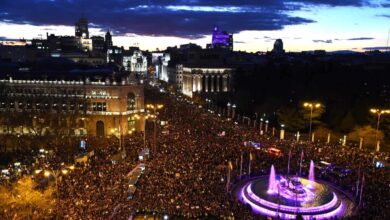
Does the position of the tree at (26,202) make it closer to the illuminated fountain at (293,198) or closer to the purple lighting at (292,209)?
the illuminated fountain at (293,198)

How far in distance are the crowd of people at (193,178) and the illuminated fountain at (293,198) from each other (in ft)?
4.13

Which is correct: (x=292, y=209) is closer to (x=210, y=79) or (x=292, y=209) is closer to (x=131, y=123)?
(x=131, y=123)

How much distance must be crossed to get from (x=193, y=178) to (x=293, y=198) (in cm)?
768

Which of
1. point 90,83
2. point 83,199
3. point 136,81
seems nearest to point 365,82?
point 136,81

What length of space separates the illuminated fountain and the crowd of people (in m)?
1.26

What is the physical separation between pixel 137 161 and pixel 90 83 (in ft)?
90.9

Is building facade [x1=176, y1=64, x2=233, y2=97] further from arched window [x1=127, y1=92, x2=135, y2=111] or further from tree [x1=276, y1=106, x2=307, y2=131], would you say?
tree [x1=276, y1=106, x2=307, y2=131]

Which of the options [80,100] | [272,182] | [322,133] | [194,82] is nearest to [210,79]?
[194,82]

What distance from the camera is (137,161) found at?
118ft

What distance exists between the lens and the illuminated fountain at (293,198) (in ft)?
90.2

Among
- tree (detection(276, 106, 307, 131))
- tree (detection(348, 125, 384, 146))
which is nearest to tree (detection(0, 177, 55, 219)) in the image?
tree (detection(348, 125, 384, 146))

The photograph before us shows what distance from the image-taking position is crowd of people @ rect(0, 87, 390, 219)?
81.3ft

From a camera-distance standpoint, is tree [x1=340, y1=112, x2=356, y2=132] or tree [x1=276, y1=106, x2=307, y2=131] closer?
tree [x1=340, y1=112, x2=356, y2=132]

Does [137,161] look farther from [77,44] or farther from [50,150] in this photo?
[77,44]
